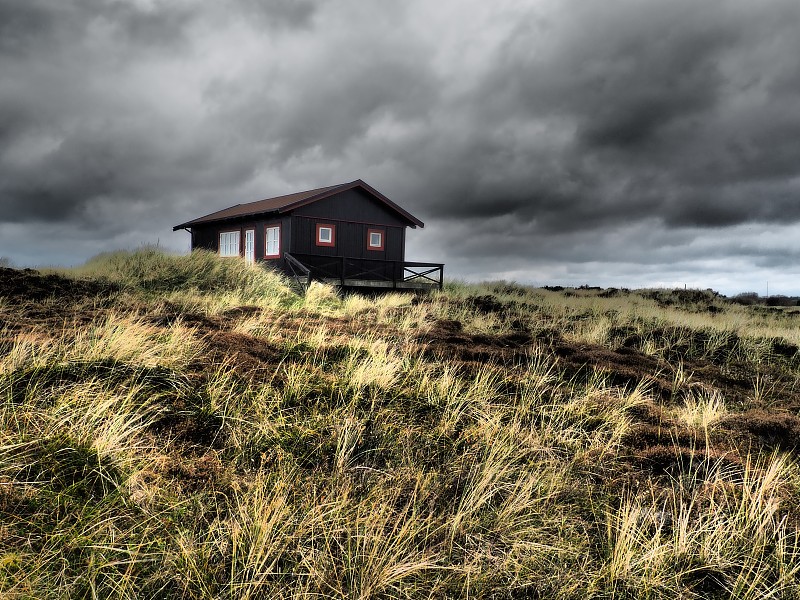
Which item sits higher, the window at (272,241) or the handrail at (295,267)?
the window at (272,241)

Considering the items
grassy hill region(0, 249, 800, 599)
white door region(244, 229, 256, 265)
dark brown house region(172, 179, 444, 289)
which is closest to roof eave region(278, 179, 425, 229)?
dark brown house region(172, 179, 444, 289)

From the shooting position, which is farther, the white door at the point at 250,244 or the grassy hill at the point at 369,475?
the white door at the point at 250,244

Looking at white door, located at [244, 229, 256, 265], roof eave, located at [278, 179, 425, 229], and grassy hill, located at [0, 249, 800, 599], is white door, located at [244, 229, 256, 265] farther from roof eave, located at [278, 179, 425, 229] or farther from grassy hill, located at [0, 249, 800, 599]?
grassy hill, located at [0, 249, 800, 599]

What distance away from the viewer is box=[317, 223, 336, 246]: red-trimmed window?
2256 cm

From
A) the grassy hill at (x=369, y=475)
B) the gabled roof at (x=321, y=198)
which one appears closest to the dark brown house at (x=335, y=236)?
the gabled roof at (x=321, y=198)

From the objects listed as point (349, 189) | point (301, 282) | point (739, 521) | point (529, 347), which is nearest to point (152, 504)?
point (739, 521)

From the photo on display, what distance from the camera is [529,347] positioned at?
Answer: 7406mm

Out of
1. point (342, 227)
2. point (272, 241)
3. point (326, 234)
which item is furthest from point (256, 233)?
point (342, 227)

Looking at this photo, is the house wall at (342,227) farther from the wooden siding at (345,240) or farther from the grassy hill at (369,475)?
the grassy hill at (369,475)

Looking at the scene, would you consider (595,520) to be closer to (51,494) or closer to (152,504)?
(152,504)

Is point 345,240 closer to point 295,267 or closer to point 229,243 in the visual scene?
point 295,267

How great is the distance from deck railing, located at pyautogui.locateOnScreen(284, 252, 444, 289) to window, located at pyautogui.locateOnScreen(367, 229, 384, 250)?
113cm

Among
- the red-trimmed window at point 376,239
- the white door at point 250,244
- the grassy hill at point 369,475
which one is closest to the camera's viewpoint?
the grassy hill at point 369,475

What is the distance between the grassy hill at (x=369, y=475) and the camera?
8.00 ft
